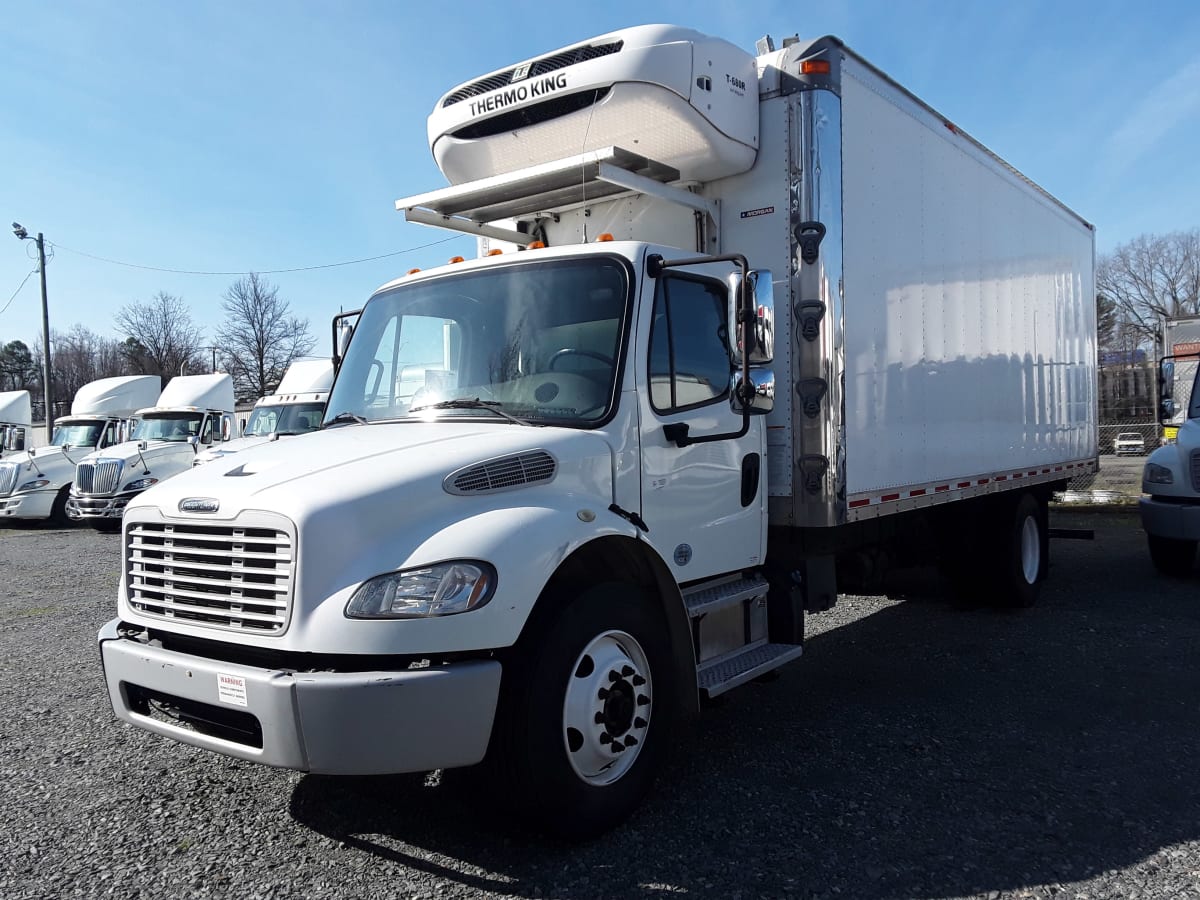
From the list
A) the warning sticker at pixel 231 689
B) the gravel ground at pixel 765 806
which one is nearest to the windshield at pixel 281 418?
the gravel ground at pixel 765 806

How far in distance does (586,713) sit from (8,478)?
18.9 m

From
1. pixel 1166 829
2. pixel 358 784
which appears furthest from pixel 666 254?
pixel 1166 829

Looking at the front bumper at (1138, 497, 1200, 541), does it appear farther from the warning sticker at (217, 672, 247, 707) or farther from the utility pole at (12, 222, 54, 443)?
the utility pole at (12, 222, 54, 443)

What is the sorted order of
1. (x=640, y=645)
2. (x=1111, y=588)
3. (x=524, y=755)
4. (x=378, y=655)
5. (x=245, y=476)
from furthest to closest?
(x=1111, y=588) < (x=640, y=645) < (x=245, y=476) < (x=524, y=755) < (x=378, y=655)

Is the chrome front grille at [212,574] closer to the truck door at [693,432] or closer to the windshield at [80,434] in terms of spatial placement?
the truck door at [693,432]

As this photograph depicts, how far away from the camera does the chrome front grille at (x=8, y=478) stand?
60.2ft

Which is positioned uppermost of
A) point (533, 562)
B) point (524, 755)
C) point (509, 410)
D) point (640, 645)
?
point (509, 410)

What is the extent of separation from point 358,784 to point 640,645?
1.63 metres

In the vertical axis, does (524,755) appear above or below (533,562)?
below

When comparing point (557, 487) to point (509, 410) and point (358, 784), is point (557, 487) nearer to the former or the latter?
point (509, 410)

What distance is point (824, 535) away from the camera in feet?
18.7

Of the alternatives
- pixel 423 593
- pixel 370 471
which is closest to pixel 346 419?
pixel 370 471

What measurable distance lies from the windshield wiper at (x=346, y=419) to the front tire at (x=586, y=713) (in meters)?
1.56

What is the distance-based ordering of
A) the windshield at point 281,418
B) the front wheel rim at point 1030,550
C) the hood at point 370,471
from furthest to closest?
the windshield at point 281,418
the front wheel rim at point 1030,550
the hood at point 370,471
